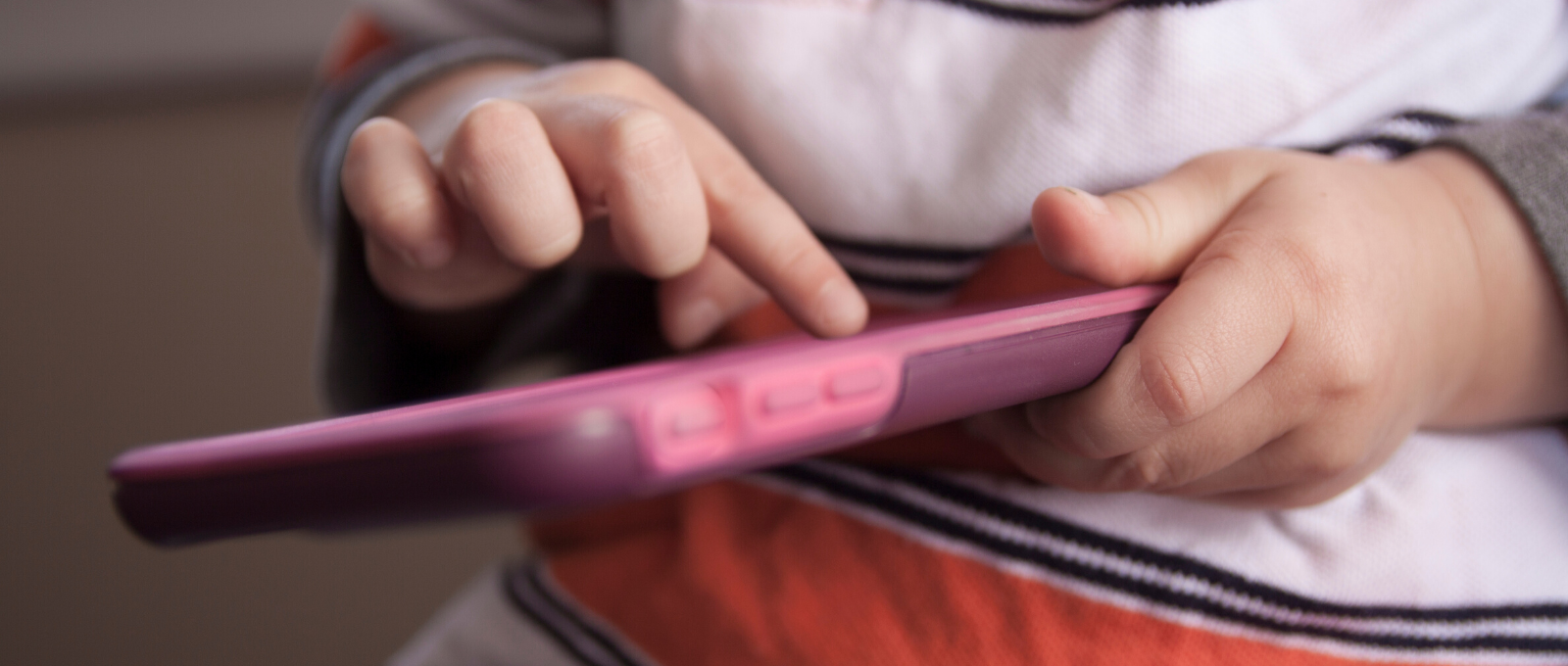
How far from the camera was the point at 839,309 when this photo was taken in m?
0.26

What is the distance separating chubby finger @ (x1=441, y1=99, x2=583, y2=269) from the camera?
0.24 metres

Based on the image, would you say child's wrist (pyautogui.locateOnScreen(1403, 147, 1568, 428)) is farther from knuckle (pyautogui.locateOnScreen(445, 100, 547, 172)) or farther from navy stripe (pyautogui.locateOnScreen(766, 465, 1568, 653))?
knuckle (pyautogui.locateOnScreen(445, 100, 547, 172))

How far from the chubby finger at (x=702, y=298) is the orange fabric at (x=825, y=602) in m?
0.07

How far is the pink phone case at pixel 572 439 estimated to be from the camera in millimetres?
141

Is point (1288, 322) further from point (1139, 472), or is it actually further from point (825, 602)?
point (825, 602)

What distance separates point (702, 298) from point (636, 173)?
10cm

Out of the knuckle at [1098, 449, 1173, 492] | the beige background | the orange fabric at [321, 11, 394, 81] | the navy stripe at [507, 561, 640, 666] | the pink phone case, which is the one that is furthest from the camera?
the beige background

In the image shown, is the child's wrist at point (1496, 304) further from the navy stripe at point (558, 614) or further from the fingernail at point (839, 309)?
the navy stripe at point (558, 614)

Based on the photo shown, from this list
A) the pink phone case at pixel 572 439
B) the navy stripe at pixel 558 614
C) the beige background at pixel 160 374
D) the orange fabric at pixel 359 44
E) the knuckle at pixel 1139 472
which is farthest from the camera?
the beige background at pixel 160 374

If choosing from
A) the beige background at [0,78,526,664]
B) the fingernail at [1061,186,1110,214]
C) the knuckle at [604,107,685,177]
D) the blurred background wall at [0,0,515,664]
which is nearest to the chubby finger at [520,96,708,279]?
the knuckle at [604,107,685,177]

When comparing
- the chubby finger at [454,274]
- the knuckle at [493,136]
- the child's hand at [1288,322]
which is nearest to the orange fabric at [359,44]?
the chubby finger at [454,274]

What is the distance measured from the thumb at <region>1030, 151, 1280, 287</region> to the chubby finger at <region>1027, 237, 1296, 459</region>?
0.02 meters

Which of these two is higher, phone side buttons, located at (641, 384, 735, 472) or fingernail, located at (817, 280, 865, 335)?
phone side buttons, located at (641, 384, 735, 472)

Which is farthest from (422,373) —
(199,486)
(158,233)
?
(158,233)
